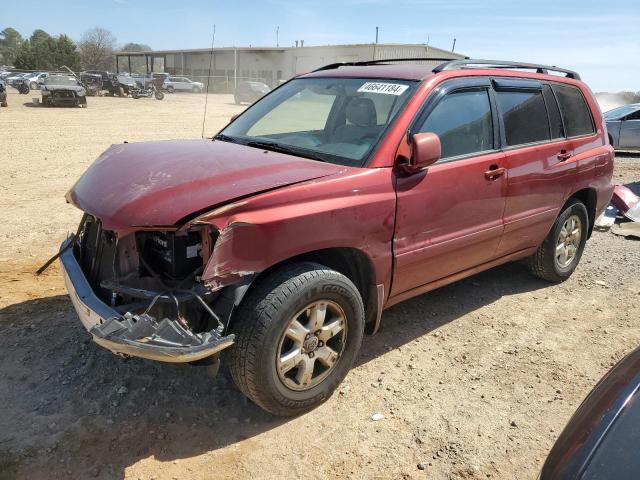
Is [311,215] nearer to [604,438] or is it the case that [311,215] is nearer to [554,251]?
[604,438]

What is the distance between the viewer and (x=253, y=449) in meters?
2.80

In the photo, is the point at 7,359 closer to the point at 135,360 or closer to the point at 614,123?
the point at 135,360

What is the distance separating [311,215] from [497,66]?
2.35m

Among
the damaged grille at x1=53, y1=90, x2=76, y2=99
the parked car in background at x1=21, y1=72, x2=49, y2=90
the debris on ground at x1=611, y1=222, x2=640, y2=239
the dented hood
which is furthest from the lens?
the parked car in background at x1=21, y1=72, x2=49, y2=90

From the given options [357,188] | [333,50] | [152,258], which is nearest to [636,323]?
[357,188]

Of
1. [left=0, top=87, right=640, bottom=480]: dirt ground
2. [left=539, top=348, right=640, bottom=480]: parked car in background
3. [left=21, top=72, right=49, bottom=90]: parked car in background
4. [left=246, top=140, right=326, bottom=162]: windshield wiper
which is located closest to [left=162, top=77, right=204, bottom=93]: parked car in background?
[left=21, top=72, right=49, bottom=90]: parked car in background

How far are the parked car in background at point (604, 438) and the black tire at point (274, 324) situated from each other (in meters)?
1.35

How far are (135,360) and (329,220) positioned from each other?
1.66m

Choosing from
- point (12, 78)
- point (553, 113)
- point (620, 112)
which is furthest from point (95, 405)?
point (12, 78)

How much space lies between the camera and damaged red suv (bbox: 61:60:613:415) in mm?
2592

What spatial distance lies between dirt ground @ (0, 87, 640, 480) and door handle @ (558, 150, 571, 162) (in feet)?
4.10

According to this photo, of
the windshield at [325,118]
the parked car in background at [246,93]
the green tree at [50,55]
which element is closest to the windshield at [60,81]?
the parked car in background at [246,93]

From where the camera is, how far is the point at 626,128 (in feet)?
47.2

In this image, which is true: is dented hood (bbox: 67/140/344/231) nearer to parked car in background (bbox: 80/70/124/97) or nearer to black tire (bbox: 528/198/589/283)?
black tire (bbox: 528/198/589/283)
